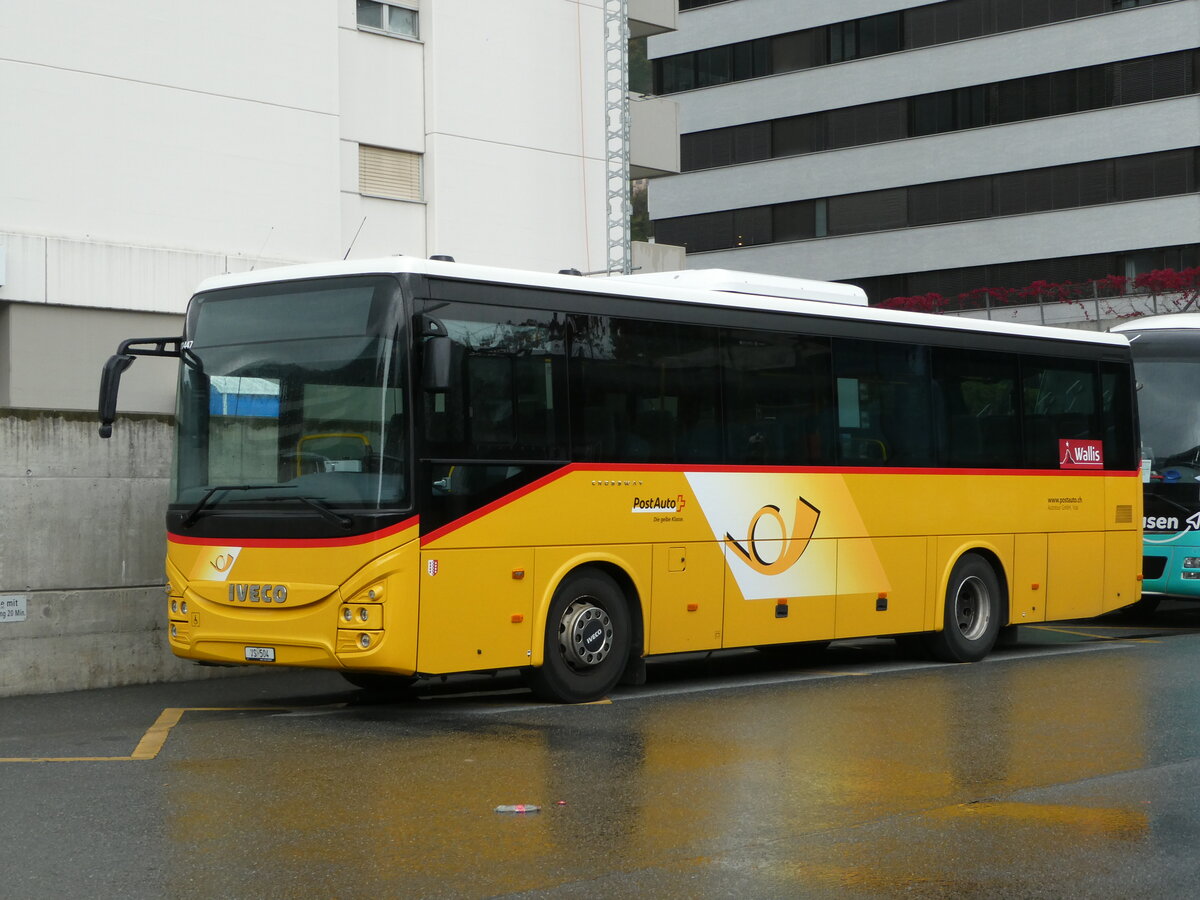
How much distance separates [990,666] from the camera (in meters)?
15.2

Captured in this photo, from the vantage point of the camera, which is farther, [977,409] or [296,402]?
[977,409]

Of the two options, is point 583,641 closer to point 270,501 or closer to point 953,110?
point 270,501

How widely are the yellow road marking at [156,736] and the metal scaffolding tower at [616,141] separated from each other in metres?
14.7

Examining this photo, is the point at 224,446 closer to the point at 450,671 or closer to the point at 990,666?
the point at 450,671

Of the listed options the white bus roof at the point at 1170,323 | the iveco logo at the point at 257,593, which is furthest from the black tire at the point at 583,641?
the white bus roof at the point at 1170,323

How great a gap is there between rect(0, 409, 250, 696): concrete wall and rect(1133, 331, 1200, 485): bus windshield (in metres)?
11.3

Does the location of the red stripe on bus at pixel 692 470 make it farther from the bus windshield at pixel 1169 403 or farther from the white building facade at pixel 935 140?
the white building facade at pixel 935 140

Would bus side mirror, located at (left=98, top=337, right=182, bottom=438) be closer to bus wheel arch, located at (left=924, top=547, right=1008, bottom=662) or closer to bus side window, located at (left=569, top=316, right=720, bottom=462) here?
bus side window, located at (left=569, top=316, right=720, bottom=462)

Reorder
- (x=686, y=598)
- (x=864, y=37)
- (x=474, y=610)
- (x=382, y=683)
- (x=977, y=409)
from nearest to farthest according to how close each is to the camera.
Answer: (x=474, y=610) → (x=686, y=598) → (x=382, y=683) → (x=977, y=409) → (x=864, y=37)

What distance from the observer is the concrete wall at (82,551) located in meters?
13.4

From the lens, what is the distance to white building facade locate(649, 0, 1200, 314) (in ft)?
167

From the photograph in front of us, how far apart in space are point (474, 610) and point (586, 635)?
1.12 m

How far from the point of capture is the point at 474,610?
11.4 meters

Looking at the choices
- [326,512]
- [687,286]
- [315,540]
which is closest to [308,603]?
[315,540]
